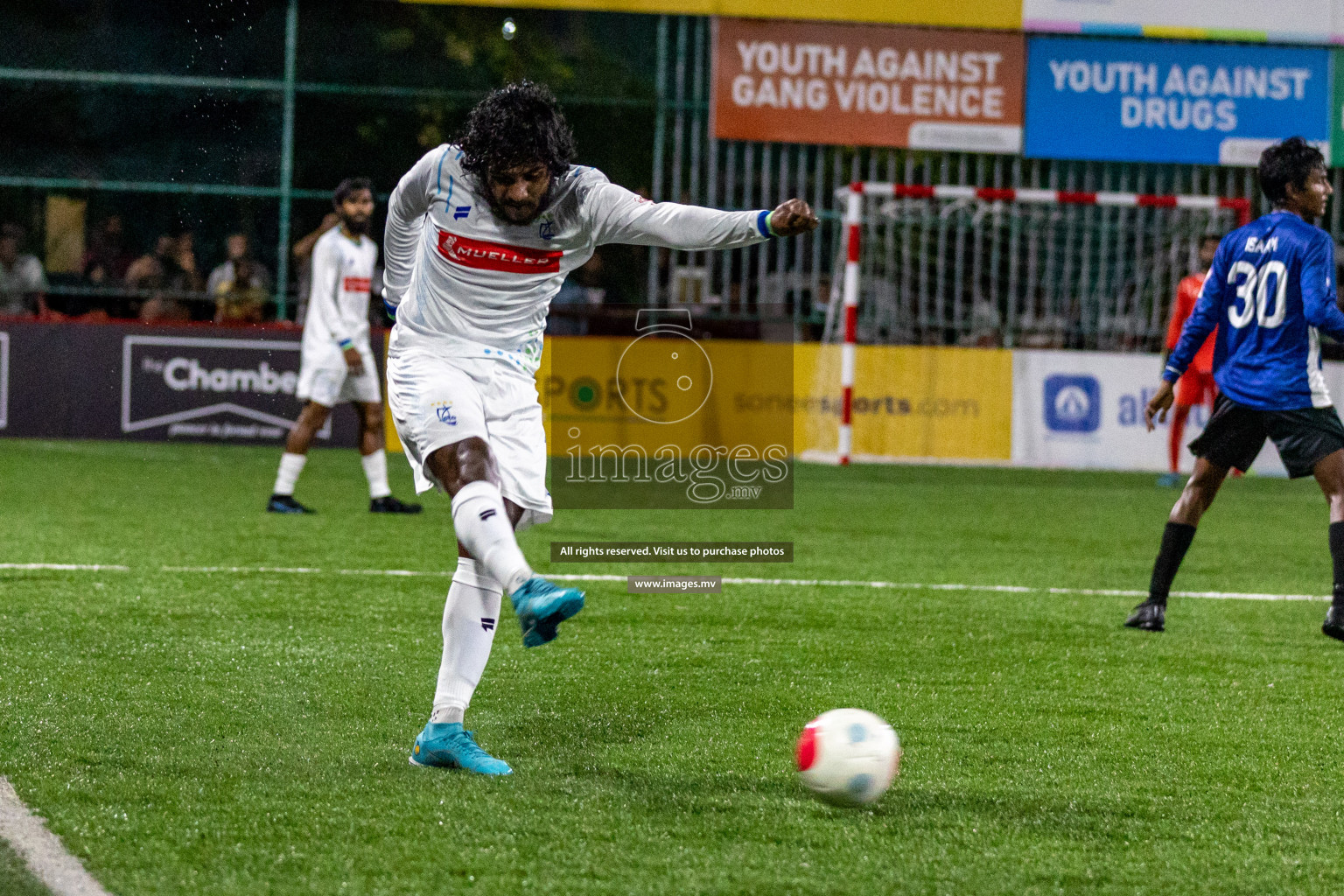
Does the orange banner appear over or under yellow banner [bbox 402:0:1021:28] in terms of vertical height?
under

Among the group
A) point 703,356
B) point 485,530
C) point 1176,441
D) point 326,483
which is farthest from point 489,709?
point 703,356

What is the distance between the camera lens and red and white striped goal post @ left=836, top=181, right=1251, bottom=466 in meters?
15.1

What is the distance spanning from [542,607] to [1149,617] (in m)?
4.01

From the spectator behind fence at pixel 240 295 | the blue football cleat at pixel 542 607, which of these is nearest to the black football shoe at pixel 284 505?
the spectator behind fence at pixel 240 295

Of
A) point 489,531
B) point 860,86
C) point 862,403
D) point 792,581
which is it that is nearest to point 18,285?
point 862,403

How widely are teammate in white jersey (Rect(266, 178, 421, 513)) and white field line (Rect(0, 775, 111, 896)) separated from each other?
6.85m

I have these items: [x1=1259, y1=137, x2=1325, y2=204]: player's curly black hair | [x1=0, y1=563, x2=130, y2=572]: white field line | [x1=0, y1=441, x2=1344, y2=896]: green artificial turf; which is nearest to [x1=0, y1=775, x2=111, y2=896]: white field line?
[x1=0, y1=441, x2=1344, y2=896]: green artificial turf

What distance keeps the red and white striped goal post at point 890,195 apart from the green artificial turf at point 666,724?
19.0 ft

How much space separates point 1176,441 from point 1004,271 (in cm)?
343

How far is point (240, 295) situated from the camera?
15.9 m

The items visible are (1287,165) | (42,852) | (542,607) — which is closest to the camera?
(42,852)

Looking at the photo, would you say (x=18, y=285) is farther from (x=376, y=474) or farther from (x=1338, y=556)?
(x=1338, y=556)

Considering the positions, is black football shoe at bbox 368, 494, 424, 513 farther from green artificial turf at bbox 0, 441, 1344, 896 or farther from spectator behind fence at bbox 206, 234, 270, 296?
spectator behind fence at bbox 206, 234, 270, 296

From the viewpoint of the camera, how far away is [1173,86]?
1722 cm
